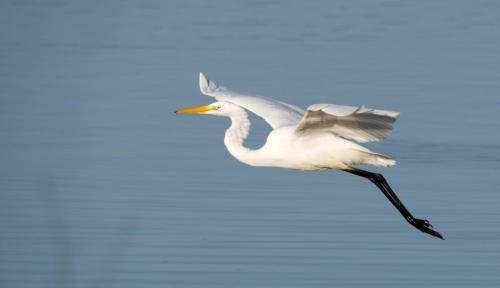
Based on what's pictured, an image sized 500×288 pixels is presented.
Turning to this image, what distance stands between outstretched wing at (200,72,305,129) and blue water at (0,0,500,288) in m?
0.76

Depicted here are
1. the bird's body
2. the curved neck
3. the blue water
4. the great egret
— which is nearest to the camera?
the blue water

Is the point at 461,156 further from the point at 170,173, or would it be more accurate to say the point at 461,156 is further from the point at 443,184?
the point at 170,173

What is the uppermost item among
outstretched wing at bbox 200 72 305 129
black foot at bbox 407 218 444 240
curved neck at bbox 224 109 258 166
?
outstretched wing at bbox 200 72 305 129

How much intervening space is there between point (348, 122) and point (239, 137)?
44.0 inches

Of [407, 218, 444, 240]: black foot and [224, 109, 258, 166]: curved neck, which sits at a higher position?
[407, 218, 444, 240]: black foot

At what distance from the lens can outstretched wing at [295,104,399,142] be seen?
837cm

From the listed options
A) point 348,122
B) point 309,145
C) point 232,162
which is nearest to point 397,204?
point 309,145

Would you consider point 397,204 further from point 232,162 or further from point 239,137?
point 232,162

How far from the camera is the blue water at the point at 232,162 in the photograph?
30.2ft

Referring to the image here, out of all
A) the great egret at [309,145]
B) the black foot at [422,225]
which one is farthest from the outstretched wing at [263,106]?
the black foot at [422,225]

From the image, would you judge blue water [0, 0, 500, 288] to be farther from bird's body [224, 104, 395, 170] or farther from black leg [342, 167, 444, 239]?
bird's body [224, 104, 395, 170]

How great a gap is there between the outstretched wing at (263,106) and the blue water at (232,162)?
0.76 metres

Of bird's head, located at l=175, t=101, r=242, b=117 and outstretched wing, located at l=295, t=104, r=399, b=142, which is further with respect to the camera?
bird's head, located at l=175, t=101, r=242, b=117

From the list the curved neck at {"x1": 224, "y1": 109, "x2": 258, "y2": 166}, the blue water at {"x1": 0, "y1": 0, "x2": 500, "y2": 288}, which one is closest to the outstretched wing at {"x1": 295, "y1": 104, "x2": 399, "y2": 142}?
the curved neck at {"x1": 224, "y1": 109, "x2": 258, "y2": 166}
